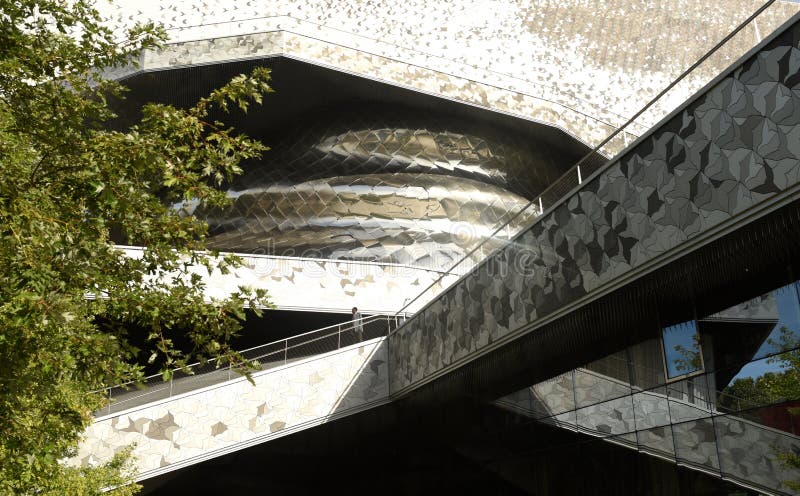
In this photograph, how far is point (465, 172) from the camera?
2538cm

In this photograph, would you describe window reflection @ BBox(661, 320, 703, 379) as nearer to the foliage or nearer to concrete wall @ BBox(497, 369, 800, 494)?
concrete wall @ BBox(497, 369, 800, 494)

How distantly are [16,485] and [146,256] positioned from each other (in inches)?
165

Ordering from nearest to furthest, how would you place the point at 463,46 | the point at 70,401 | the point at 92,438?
the point at 70,401 < the point at 92,438 < the point at 463,46

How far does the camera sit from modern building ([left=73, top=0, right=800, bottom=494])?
8.24m

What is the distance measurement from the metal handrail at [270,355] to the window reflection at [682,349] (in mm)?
7800

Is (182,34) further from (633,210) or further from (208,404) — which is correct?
(633,210)

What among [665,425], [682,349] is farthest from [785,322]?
[665,425]

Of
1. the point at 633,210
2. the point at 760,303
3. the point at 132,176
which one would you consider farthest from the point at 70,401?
the point at 760,303

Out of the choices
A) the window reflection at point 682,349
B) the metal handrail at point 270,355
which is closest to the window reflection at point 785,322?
the window reflection at point 682,349

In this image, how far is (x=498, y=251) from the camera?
12.2 metres

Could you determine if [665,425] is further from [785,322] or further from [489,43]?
[489,43]

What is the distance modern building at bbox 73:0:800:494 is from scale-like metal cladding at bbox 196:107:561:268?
0.25ft

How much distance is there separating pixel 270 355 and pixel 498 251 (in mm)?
6309

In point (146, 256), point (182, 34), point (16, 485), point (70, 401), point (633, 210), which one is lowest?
point (16, 485)
